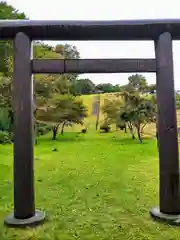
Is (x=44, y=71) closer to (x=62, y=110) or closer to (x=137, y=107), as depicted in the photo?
(x=137, y=107)

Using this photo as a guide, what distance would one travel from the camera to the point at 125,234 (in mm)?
A: 3127

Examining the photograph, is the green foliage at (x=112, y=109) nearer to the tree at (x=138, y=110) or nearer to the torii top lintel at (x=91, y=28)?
the tree at (x=138, y=110)

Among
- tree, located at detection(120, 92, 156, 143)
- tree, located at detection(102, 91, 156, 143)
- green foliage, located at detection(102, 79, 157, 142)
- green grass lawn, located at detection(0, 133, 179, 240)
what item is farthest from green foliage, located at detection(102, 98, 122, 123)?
green grass lawn, located at detection(0, 133, 179, 240)

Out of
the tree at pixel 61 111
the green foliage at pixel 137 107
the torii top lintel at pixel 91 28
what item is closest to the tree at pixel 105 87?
the tree at pixel 61 111

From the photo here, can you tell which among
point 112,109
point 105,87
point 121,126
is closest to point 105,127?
point 121,126

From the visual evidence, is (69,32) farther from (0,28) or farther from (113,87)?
(113,87)

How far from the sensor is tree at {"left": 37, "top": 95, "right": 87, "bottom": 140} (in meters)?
16.5

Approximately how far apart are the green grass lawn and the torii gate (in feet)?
0.85

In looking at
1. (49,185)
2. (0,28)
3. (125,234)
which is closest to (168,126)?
(125,234)

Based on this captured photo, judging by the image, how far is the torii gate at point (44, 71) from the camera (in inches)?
133

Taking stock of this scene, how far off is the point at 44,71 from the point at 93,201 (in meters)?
2.03

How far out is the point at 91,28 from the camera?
3398 mm

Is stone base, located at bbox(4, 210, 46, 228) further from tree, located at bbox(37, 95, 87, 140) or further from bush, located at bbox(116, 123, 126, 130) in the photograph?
bush, located at bbox(116, 123, 126, 130)

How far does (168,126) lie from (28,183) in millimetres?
1667
